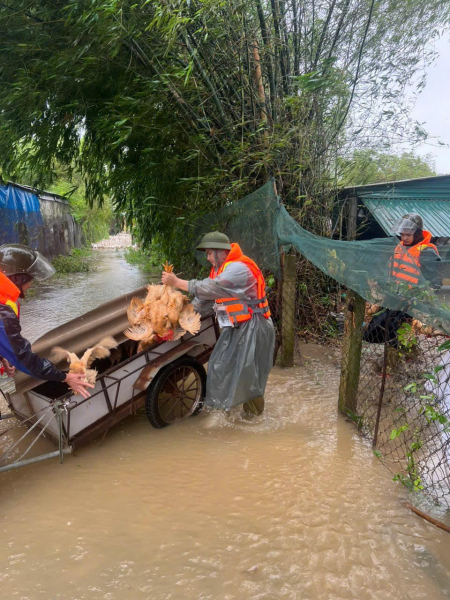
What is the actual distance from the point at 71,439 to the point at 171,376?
1.02 metres

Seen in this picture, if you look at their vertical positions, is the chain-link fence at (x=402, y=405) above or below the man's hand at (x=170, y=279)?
below

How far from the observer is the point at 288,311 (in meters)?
5.04

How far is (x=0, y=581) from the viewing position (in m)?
2.13

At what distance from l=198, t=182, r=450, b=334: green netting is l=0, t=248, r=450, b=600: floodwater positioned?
1321 millimetres

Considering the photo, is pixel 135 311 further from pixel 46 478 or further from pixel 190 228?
pixel 190 228

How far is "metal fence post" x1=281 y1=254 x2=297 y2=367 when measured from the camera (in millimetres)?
4914

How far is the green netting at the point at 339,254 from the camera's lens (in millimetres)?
2508

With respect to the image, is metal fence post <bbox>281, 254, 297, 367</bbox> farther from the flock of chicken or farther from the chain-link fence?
the flock of chicken

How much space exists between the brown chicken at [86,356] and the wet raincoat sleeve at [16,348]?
0.93 ft

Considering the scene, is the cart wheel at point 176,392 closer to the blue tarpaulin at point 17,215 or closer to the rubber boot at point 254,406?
the rubber boot at point 254,406

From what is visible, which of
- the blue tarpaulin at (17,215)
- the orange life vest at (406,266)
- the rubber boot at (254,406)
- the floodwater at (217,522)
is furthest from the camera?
the blue tarpaulin at (17,215)

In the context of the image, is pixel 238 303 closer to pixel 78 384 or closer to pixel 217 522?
pixel 78 384

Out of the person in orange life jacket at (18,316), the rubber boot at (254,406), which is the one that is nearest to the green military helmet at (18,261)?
the person in orange life jacket at (18,316)

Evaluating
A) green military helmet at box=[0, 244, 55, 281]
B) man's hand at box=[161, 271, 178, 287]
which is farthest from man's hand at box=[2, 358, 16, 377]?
man's hand at box=[161, 271, 178, 287]
